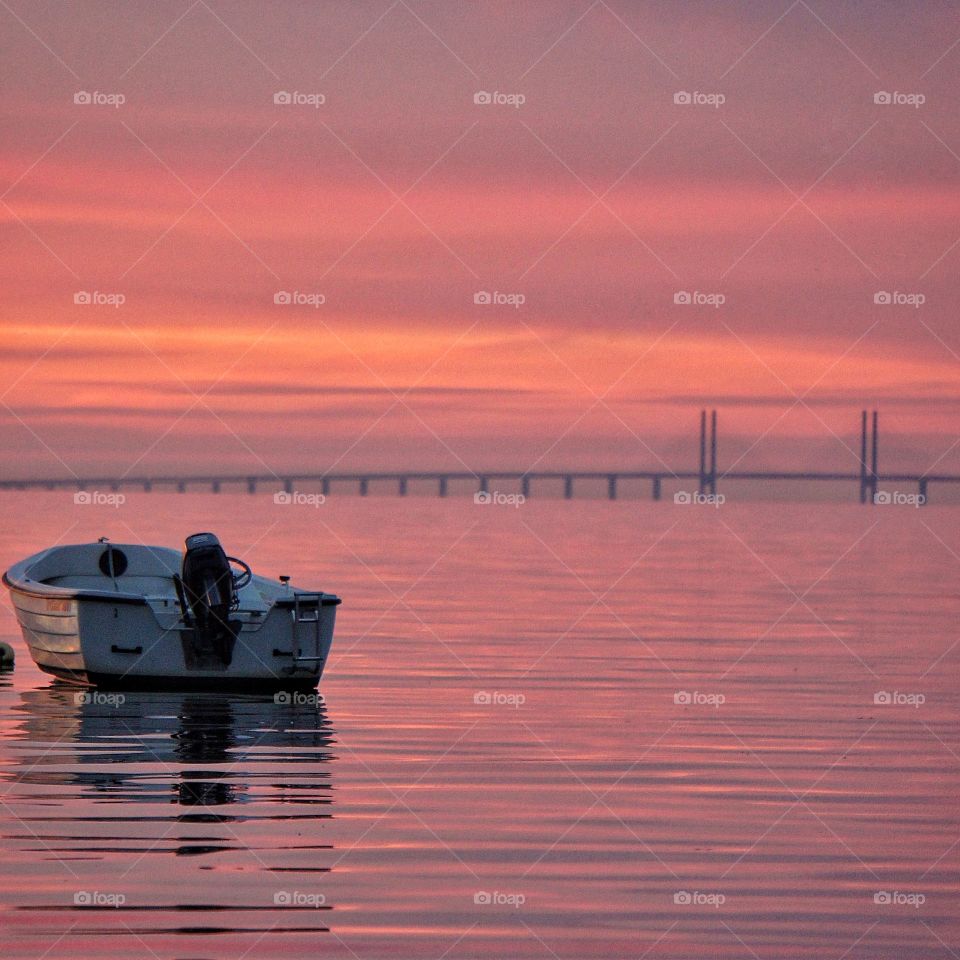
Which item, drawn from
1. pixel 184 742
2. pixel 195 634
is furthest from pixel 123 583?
pixel 184 742

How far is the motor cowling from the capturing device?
19516mm

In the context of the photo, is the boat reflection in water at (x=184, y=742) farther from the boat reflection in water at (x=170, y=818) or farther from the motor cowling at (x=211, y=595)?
the motor cowling at (x=211, y=595)

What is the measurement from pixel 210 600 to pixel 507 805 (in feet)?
22.8

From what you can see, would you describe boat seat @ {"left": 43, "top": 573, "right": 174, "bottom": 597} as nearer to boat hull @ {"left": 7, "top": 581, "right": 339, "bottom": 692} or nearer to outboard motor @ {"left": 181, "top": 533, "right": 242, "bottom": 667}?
boat hull @ {"left": 7, "top": 581, "right": 339, "bottom": 692}

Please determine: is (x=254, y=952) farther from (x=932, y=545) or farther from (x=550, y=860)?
(x=932, y=545)

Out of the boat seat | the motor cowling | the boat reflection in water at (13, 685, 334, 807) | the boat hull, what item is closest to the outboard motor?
the motor cowling

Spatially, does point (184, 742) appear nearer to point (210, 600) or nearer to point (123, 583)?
point (210, 600)

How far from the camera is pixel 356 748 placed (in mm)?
16312

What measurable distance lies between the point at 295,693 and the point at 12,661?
17.4 ft

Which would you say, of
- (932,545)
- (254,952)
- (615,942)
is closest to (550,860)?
(615,942)

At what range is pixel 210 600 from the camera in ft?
64.2

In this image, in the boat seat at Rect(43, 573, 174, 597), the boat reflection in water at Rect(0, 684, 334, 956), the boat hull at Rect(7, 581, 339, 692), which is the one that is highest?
the boat seat at Rect(43, 573, 174, 597)

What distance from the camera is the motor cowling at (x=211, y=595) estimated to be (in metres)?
19.5

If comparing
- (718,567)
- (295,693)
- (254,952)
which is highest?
(718,567)
